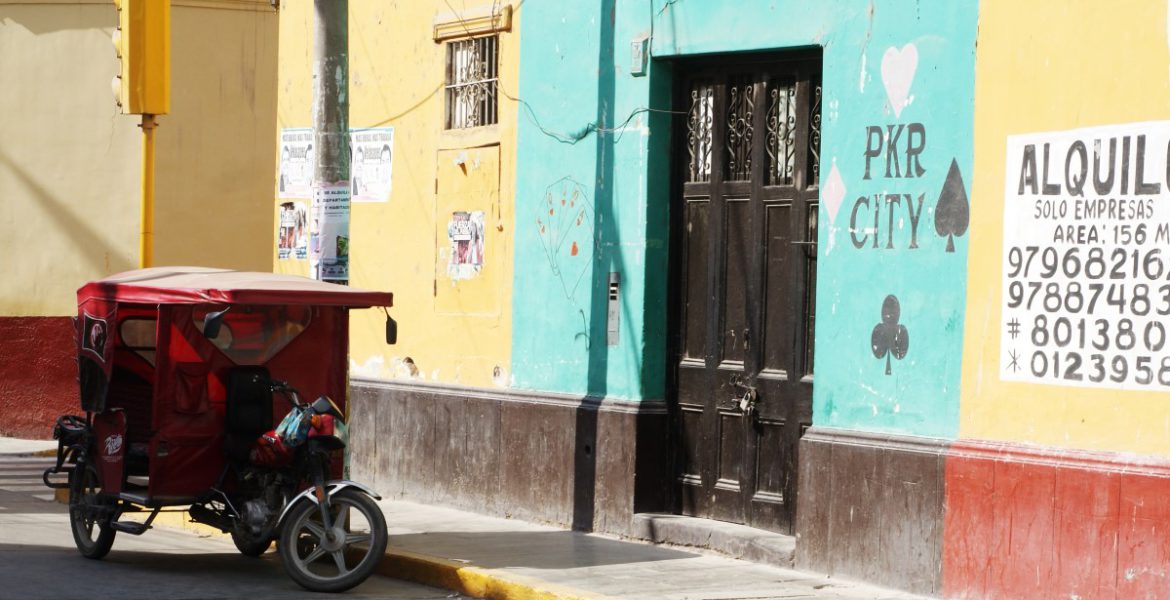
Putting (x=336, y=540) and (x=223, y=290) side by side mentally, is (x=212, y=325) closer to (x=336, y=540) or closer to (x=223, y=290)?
(x=223, y=290)

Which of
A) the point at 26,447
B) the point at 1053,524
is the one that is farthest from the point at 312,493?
the point at 26,447

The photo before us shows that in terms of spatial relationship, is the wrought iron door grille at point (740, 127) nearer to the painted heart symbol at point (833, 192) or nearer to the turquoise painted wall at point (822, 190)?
the turquoise painted wall at point (822, 190)

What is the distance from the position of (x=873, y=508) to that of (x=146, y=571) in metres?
4.31

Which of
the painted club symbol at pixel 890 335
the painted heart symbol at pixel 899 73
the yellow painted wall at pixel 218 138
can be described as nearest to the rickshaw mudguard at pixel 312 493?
the painted club symbol at pixel 890 335

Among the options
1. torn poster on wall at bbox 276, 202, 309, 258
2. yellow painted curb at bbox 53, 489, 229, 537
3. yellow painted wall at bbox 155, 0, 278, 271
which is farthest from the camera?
yellow painted wall at bbox 155, 0, 278, 271

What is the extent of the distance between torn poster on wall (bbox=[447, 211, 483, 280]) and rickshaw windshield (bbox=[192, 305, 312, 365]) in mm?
2988

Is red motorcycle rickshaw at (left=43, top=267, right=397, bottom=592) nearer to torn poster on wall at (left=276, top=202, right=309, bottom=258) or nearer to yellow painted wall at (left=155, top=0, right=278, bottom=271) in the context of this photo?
torn poster on wall at (left=276, top=202, right=309, bottom=258)

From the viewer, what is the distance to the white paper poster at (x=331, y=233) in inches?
431

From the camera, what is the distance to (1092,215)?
860 centimetres

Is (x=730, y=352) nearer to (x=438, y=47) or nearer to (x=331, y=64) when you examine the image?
(x=331, y=64)

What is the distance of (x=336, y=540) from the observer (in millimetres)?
9414

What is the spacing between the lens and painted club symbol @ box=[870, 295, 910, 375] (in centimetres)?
961

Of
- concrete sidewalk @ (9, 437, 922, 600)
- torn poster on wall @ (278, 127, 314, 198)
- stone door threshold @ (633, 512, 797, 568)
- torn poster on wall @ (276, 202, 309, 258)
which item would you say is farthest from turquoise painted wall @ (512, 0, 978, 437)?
torn poster on wall @ (276, 202, 309, 258)

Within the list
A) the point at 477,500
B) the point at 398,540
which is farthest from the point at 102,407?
the point at 477,500
